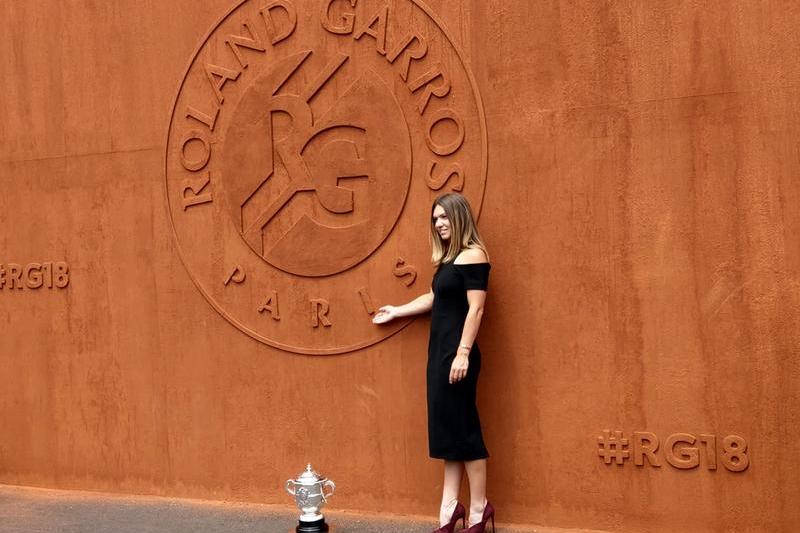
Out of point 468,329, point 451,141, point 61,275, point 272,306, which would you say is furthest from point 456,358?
point 61,275

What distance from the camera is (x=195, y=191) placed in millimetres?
6137

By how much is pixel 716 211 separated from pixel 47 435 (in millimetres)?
4416

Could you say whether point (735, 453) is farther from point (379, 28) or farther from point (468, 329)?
point (379, 28)

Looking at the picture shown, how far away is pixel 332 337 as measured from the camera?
5.82 metres

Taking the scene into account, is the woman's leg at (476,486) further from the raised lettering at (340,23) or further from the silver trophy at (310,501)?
the raised lettering at (340,23)

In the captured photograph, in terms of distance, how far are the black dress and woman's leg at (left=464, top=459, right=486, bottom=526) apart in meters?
0.06

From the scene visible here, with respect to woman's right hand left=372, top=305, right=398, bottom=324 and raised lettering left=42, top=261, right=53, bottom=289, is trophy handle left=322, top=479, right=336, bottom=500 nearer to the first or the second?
woman's right hand left=372, top=305, right=398, bottom=324

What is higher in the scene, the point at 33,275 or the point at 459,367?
the point at 33,275

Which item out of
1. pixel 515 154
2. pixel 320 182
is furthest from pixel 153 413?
pixel 515 154

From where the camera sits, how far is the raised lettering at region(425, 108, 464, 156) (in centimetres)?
546

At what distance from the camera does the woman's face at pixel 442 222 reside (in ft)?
17.0

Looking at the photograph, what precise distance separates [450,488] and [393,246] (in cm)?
135

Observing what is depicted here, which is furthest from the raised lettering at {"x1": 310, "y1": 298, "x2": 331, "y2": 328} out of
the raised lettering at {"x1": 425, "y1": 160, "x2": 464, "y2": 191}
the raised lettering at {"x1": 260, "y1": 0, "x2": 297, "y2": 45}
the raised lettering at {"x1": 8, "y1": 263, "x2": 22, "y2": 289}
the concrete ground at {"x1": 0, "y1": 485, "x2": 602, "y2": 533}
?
the raised lettering at {"x1": 8, "y1": 263, "x2": 22, "y2": 289}

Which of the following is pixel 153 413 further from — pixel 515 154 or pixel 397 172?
pixel 515 154
